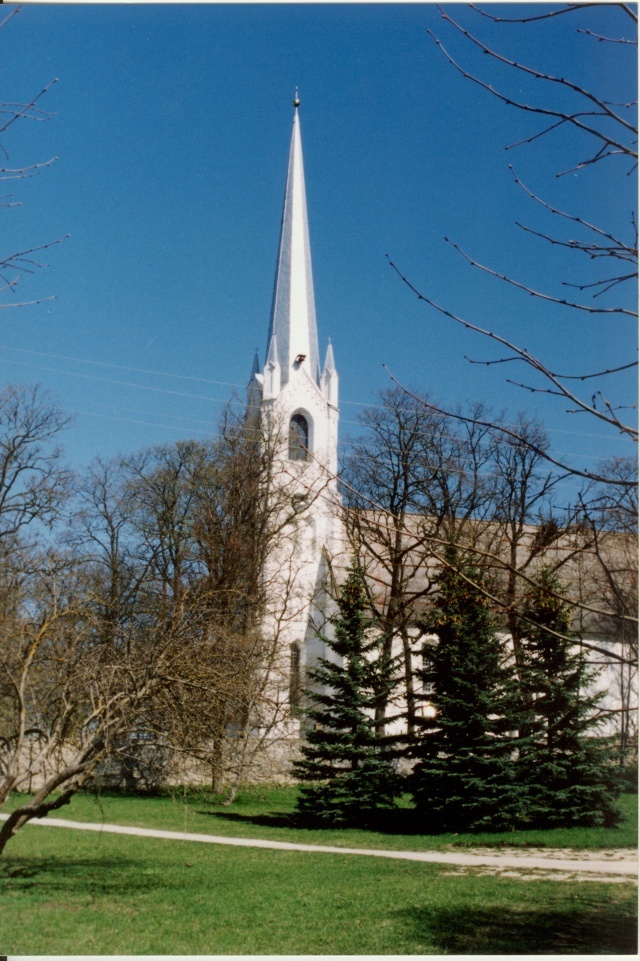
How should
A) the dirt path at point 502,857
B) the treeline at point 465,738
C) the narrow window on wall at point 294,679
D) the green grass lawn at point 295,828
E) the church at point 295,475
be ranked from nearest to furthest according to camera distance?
the dirt path at point 502,857
the green grass lawn at point 295,828
the treeline at point 465,738
the church at point 295,475
the narrow window on wall at point 294,679

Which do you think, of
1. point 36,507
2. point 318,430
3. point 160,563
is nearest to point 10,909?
point 36,507

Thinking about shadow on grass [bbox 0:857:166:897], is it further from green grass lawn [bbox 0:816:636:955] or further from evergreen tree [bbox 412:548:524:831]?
evergreen tree [bbox 412:548:524:831]

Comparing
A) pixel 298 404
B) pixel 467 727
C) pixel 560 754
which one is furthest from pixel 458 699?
pixel 298 404

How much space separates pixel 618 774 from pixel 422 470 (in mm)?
5641

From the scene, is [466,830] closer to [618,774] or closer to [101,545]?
[618,774]

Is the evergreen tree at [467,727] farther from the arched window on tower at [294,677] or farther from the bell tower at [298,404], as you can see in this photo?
the bell tower at [298,404]

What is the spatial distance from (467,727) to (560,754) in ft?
4.91

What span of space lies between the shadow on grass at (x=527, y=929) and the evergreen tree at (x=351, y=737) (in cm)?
629

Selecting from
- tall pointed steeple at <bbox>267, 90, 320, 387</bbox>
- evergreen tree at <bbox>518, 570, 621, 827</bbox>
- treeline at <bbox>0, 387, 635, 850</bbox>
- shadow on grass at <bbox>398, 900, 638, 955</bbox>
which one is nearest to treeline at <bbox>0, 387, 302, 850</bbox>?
treeline at <bbox>0, 387, 635, 850</bbox>

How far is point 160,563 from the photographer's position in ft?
58.6

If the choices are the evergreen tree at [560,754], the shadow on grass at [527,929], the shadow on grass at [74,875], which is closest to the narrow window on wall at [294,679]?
the evergreen tree at [560,754]

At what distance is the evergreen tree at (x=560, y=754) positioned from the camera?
1371 centimetres

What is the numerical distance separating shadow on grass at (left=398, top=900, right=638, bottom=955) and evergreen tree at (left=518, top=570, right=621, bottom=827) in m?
5.43

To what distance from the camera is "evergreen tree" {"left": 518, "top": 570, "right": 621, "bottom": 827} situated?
13.7 m
